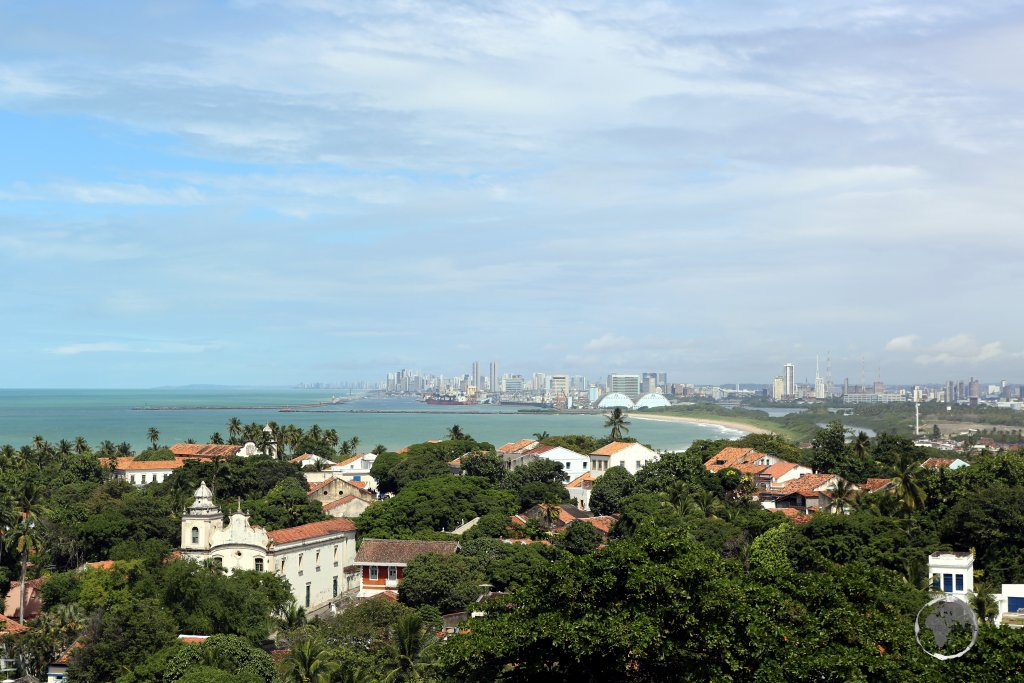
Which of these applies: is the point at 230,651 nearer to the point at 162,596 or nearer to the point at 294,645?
the point at 294,645

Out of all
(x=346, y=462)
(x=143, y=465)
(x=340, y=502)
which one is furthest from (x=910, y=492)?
(x=143, y=465)

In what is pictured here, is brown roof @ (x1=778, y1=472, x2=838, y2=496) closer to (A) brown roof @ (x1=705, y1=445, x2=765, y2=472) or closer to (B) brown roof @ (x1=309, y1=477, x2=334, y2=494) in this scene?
(A) brown roof @ (x1=705, y1=445, x2=765, y2=472)

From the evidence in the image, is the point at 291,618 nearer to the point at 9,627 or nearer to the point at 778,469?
the point at 9,627

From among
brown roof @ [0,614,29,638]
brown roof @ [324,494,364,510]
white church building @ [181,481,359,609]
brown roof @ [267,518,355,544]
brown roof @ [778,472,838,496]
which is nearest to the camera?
brown roof @ [0,614,29,638]

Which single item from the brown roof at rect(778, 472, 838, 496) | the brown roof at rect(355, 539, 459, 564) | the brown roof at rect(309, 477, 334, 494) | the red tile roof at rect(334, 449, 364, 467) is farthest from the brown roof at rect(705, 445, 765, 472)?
the red tile roof at rect(334, 449, 364, 467)

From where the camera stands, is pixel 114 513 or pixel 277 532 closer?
pixel 277 532

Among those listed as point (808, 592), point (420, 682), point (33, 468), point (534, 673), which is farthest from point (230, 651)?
point (33, 468)

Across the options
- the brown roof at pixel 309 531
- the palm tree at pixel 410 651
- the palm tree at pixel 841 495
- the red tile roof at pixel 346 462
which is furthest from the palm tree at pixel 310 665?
the red tile roof at pixel 346 462
